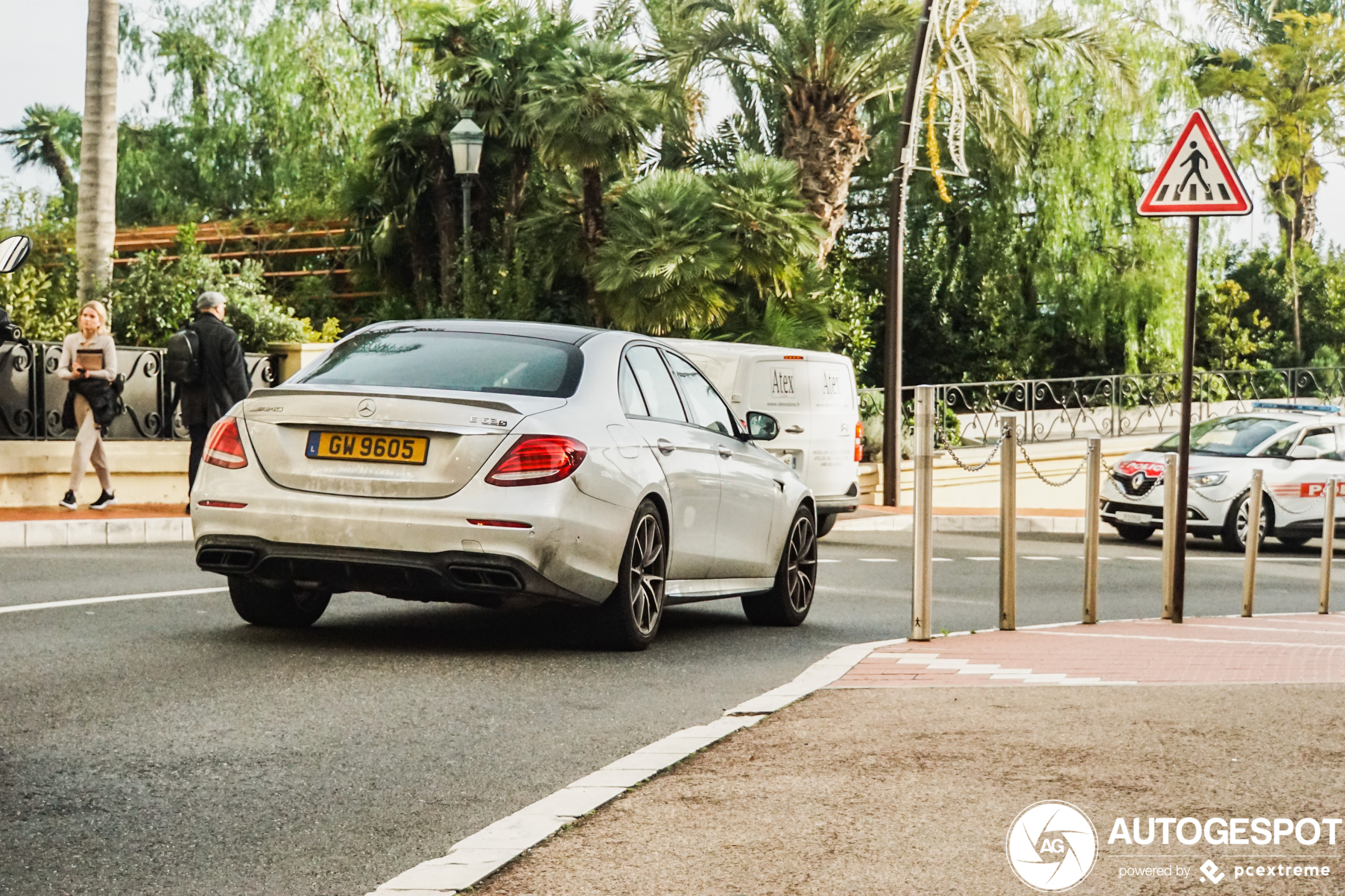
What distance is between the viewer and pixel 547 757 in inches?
225

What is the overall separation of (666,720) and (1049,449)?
22684 millimetres

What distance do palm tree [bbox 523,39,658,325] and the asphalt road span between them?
44.9ft

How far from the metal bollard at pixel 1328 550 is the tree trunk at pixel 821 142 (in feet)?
40.2

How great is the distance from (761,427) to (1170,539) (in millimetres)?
2868

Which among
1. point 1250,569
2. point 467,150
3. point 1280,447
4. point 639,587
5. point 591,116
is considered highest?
point 591,116

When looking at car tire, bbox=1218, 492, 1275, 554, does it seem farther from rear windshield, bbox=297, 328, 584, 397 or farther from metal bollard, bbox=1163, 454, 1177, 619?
rear windshield, bbox=297, 328, 584, 397

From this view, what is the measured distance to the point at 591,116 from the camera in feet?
80.5

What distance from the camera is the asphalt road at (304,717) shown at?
174 inches

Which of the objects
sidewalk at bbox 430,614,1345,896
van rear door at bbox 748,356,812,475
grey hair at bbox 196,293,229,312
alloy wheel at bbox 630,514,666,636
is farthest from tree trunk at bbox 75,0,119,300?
sidewalk at bbox 430,614,1345,896

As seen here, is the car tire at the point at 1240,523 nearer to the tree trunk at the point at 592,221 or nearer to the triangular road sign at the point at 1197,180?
the tree trunk at the point at 592,221

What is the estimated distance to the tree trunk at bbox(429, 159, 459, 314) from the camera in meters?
27.4

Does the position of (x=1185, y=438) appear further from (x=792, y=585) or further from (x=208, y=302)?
(x=208, y=302)

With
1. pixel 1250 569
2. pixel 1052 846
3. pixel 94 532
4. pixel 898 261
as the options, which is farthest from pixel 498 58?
pixel 1052 846

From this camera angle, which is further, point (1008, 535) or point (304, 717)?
point (1008, 535)
